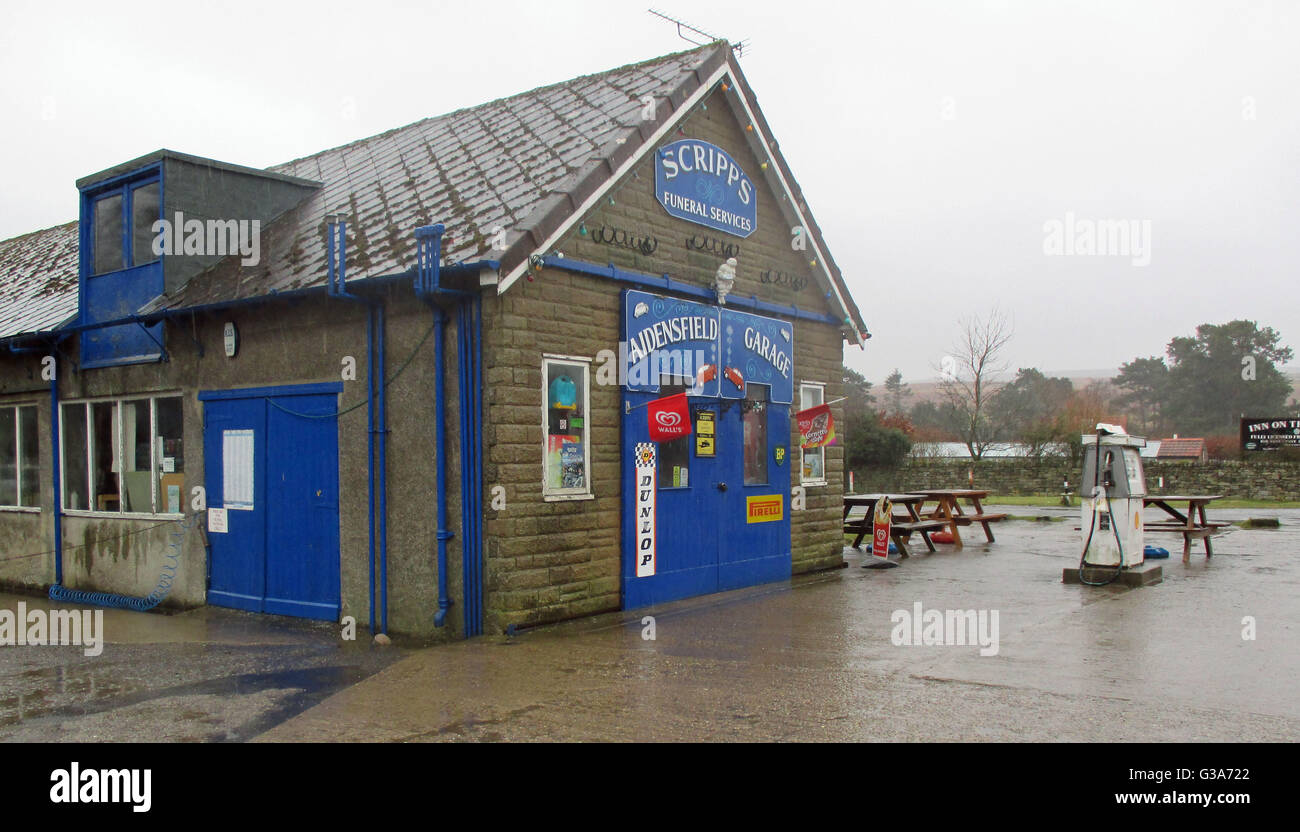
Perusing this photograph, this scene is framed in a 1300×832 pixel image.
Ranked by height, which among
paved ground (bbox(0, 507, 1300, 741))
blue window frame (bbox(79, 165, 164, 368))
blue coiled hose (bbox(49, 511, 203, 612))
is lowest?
paved ground (bbox(0, 507, 1300, 741))

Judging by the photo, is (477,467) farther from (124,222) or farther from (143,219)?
(124,222)

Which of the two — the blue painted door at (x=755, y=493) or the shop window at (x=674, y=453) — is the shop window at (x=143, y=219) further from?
the blue painted door at (x=755, y=493)

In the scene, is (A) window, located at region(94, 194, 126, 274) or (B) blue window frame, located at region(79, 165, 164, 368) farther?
(A) window, located at region(94, 194, 126, 274)

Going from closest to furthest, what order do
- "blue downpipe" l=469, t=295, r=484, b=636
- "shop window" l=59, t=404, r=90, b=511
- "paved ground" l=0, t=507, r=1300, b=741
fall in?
"paved ground" l=0, t=507, r=1300, b=741
"blue downpipe" l=469, t=295, r=484, b=636
"shop window" l=59, t=404, r=90, b=511

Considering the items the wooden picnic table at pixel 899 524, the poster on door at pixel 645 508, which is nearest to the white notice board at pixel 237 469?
the poster on door at pixel 645 508

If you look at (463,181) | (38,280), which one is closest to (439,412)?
(463,181)

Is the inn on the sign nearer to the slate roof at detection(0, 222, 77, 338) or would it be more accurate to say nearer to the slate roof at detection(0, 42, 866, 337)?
the slate roof at detection(0, 42, 866, 337)

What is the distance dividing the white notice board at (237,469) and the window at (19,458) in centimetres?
460

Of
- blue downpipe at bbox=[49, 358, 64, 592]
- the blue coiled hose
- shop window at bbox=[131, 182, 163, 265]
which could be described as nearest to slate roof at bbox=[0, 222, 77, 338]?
blue downpipe at bbox=[49, 358, 64, 592]

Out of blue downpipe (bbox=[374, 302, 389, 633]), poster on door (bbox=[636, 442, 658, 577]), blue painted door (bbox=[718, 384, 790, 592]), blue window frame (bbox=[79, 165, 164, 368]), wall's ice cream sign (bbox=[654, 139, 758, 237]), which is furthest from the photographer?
blue window frame (bbox=[79, 165, 164, 368])

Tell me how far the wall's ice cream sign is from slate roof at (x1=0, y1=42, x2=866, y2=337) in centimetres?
49

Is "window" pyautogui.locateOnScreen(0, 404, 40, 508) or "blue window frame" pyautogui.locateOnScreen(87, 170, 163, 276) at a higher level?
"blue window frame" pyautogui.locateOnScreen(87, 170, 163, 276)

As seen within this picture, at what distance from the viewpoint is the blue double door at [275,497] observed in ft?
33.8

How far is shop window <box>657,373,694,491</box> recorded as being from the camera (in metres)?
11.1
